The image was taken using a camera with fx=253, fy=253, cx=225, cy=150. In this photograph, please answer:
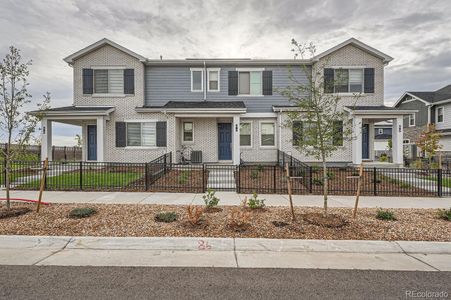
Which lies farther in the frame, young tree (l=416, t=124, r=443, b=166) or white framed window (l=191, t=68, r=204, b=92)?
young tree (l=416, t=124, r=443, b=166)

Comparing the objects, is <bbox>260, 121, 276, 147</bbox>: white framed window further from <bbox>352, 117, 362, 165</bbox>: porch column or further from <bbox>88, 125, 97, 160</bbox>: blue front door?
<bbox>88, 125, 97, 160</bbox>: blue front door

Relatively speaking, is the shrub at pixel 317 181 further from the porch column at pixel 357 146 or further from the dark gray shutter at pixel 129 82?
the dark gray shutter at pixel 129 82

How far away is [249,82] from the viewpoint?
17.3 meters

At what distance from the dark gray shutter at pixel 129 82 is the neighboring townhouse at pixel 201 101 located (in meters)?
0.06

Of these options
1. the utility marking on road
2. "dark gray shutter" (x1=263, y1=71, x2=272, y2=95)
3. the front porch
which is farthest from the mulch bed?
"dark gray shutter" (x1=263, y1=71, x2=272, y2=95)

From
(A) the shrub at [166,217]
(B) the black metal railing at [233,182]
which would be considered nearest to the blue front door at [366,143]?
(B) the black metal railing at [233,182]

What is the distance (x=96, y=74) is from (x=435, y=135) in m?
23.7

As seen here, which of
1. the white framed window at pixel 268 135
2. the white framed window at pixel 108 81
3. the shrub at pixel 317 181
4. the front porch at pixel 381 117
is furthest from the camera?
the white framed window at pixel 268 135

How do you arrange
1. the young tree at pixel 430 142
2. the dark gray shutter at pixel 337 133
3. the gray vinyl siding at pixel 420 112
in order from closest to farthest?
the dark gray shutter at pixel 337 133 < the young tree at pixel 430 142 < the gray vinyl siding at pixel 420 112

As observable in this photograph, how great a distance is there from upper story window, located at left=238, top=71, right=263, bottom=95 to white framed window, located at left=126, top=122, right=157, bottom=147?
6.38 m

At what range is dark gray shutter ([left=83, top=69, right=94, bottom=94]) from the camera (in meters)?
16.5

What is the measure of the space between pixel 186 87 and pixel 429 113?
2555cm

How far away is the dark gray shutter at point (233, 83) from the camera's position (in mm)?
17125

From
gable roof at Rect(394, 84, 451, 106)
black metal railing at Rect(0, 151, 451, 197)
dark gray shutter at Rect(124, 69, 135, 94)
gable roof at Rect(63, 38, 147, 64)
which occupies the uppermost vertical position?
gable roof at Rect(63, 38, 147, 64)
